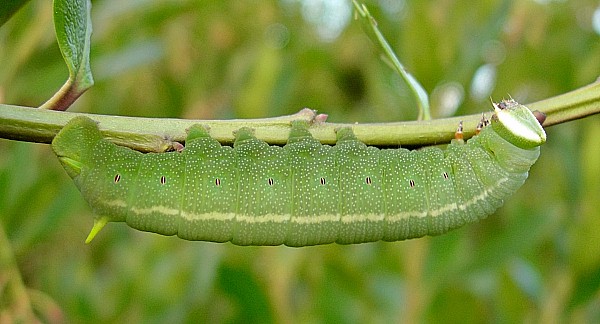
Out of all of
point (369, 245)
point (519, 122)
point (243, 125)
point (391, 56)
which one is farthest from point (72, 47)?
point (369, 245)

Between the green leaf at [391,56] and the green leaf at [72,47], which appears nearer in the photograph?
the green leaf at [72,47]

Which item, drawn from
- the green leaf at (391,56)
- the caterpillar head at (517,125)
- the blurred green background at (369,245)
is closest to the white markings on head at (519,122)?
the caterpillar head at (517,125)

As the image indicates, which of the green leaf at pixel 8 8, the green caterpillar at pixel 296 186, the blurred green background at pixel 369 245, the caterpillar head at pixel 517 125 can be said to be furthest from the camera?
the blurred green background at pixel 369 245

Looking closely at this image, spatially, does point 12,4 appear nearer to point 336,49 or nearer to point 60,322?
point 60,322

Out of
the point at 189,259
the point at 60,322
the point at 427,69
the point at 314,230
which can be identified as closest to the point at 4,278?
the point at 60,322

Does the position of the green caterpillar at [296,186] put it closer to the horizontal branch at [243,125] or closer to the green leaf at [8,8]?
the horizontal branch at [243,125]

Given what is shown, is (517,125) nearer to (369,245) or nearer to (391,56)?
(391,56)

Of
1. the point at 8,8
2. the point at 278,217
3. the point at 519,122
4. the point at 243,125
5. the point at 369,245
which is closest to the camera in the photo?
the point at 8,8

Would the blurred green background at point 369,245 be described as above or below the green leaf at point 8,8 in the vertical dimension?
below
